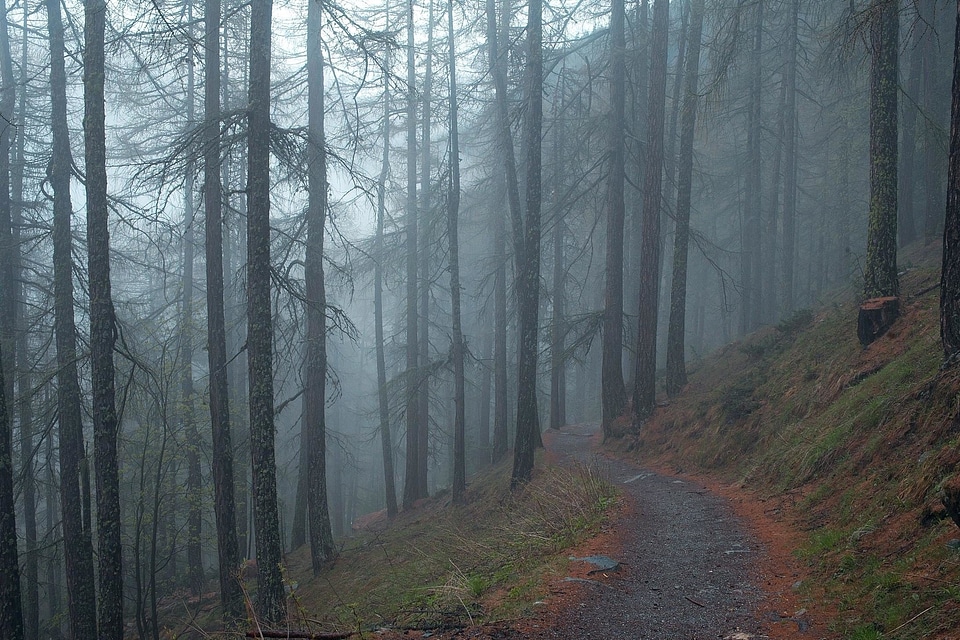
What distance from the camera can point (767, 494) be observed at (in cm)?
870

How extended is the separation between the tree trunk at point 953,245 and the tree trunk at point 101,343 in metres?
10.8

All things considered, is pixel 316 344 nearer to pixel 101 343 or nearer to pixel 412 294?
pixel 101 343

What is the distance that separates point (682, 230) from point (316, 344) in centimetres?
958

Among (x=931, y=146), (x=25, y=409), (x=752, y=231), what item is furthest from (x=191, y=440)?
(x=931, y=146)

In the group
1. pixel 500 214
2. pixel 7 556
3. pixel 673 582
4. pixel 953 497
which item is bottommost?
pixel 7 556

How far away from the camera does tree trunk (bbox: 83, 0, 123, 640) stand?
902 centimetres

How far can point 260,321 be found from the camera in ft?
28.1

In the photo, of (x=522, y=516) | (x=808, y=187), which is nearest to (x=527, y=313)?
(x=522, y=516)

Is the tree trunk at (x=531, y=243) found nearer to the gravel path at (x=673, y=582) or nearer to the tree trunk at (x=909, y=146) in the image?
the gravel path at (x=673, y=582)

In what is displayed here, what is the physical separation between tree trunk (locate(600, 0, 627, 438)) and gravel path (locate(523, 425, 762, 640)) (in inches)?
306

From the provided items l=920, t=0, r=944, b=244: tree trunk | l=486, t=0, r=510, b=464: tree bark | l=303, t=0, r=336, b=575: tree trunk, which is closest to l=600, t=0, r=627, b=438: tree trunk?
l=486, t=0, r=510, b=464: tree bark

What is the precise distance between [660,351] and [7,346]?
105 feet

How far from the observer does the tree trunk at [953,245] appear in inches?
256

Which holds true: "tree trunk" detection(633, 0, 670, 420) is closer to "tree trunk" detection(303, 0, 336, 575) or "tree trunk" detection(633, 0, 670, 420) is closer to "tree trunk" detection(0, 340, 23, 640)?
"tree trunk" detection(303, 0, 336, 575)
